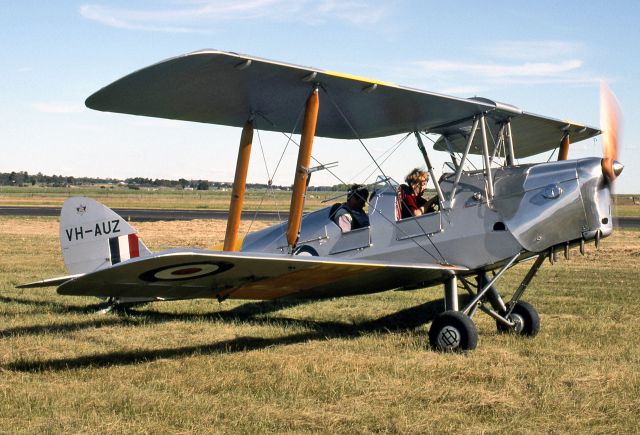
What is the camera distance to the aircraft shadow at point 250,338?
654cm

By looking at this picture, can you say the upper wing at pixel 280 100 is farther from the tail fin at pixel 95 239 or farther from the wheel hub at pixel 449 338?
the wheel hub at pixel 449 338

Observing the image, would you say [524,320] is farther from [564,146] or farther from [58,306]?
[58,306]

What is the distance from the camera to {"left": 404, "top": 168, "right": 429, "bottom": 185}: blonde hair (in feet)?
26.9

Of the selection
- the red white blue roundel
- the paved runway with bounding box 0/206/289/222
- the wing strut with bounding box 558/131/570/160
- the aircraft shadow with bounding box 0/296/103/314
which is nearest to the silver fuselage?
the red white blue roundel

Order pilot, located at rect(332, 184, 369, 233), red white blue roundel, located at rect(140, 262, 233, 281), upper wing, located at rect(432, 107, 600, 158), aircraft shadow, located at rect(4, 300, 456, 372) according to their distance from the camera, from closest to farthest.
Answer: red white blue roundel, located at rect(140, 262, 233, 281), aircraft shadow, located at rect(4, 300, 456, 372), pilot, located at rect(332, 184, 369, 233), upper wing, located at rect(432, 107, 600, 158)

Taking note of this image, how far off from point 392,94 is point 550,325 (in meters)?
3.34

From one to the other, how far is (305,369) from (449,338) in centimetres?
165

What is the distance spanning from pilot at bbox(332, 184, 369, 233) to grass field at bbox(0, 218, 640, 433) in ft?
4.05

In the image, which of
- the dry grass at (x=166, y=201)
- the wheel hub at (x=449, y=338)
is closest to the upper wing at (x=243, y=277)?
the wheel hub at (x=449, y=338)

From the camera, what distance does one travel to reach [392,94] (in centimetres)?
766

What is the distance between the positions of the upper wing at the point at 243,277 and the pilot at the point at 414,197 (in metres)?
0.77

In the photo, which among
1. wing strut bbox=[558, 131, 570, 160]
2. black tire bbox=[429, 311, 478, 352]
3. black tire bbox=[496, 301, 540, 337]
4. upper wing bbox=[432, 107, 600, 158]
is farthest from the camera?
wing strut bbox=[558, 131, 570, 160]

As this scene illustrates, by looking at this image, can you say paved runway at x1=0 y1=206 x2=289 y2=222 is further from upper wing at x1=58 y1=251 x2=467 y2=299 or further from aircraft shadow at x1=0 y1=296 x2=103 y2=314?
upper wing at x1=58 y1=251 x2=467 y2=299

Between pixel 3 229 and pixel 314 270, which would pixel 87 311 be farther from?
pixel 3 229
